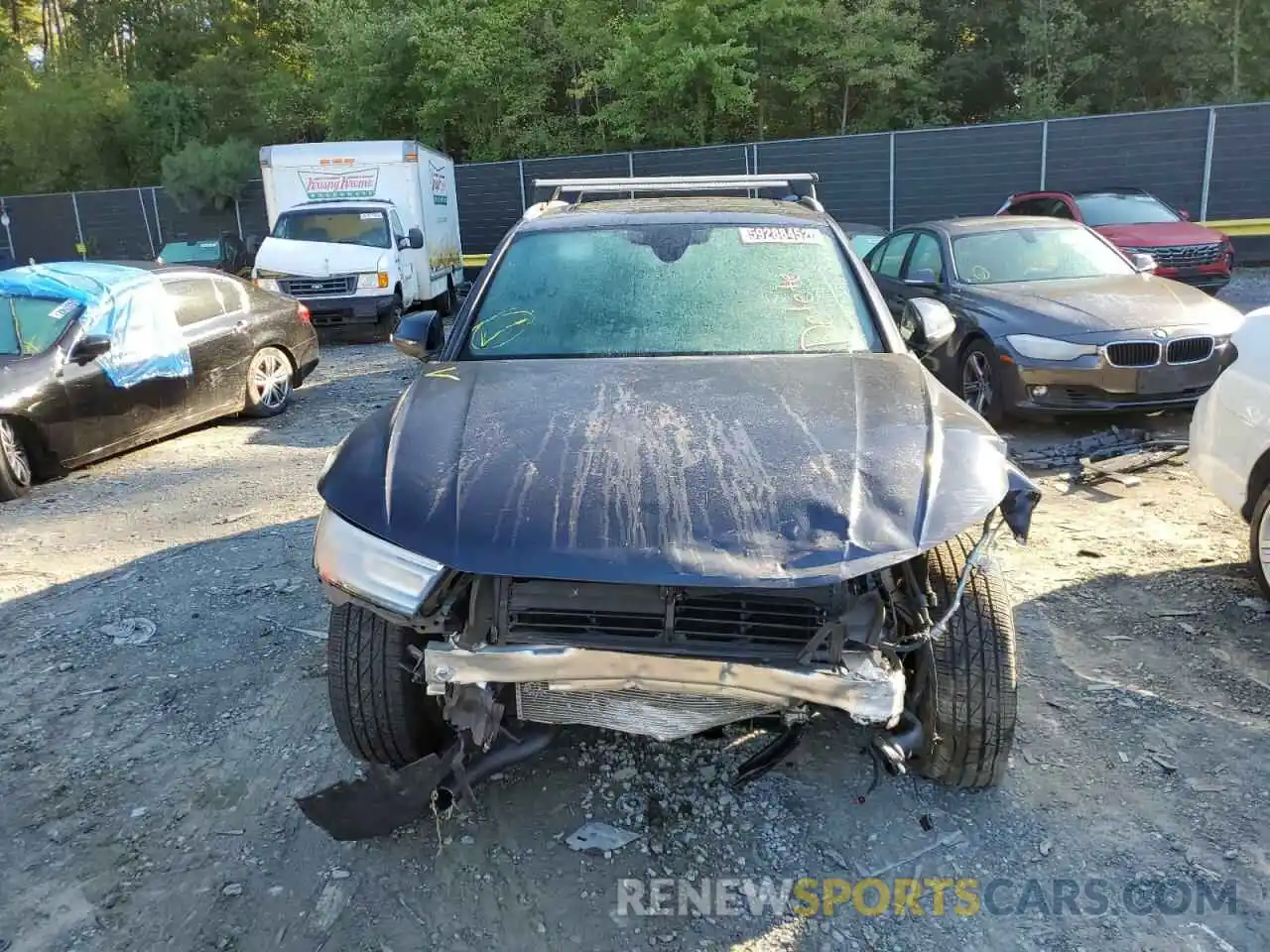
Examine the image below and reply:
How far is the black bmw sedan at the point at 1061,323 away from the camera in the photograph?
270 inches

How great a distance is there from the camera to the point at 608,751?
3422mm

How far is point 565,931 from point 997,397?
5.77 meters

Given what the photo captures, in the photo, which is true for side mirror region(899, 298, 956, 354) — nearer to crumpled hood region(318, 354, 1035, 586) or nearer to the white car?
crumpled hood region(318, 354, 1035, 586)

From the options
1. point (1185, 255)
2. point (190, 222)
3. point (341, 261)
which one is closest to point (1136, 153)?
point (1185, 255)

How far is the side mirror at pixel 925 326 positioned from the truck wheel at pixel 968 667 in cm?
160

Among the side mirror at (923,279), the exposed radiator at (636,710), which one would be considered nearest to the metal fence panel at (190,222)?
the side mirror at (923,279)

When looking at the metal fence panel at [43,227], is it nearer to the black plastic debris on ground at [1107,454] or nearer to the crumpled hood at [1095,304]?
the crumpled hood at [1095,304]

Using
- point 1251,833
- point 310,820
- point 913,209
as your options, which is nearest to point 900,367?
point 1251,833

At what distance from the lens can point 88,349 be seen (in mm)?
7094

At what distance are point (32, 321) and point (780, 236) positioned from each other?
5.77 m

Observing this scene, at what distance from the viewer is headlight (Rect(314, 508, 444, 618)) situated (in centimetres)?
264

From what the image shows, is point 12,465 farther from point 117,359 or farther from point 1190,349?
point 1190,349

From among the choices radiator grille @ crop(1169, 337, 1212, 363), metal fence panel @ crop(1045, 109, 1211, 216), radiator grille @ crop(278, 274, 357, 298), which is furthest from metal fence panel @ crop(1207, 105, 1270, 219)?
radiator grille @ crop(278, 274, 357, 298)

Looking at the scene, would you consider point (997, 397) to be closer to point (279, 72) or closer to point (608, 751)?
point (608, 751)
